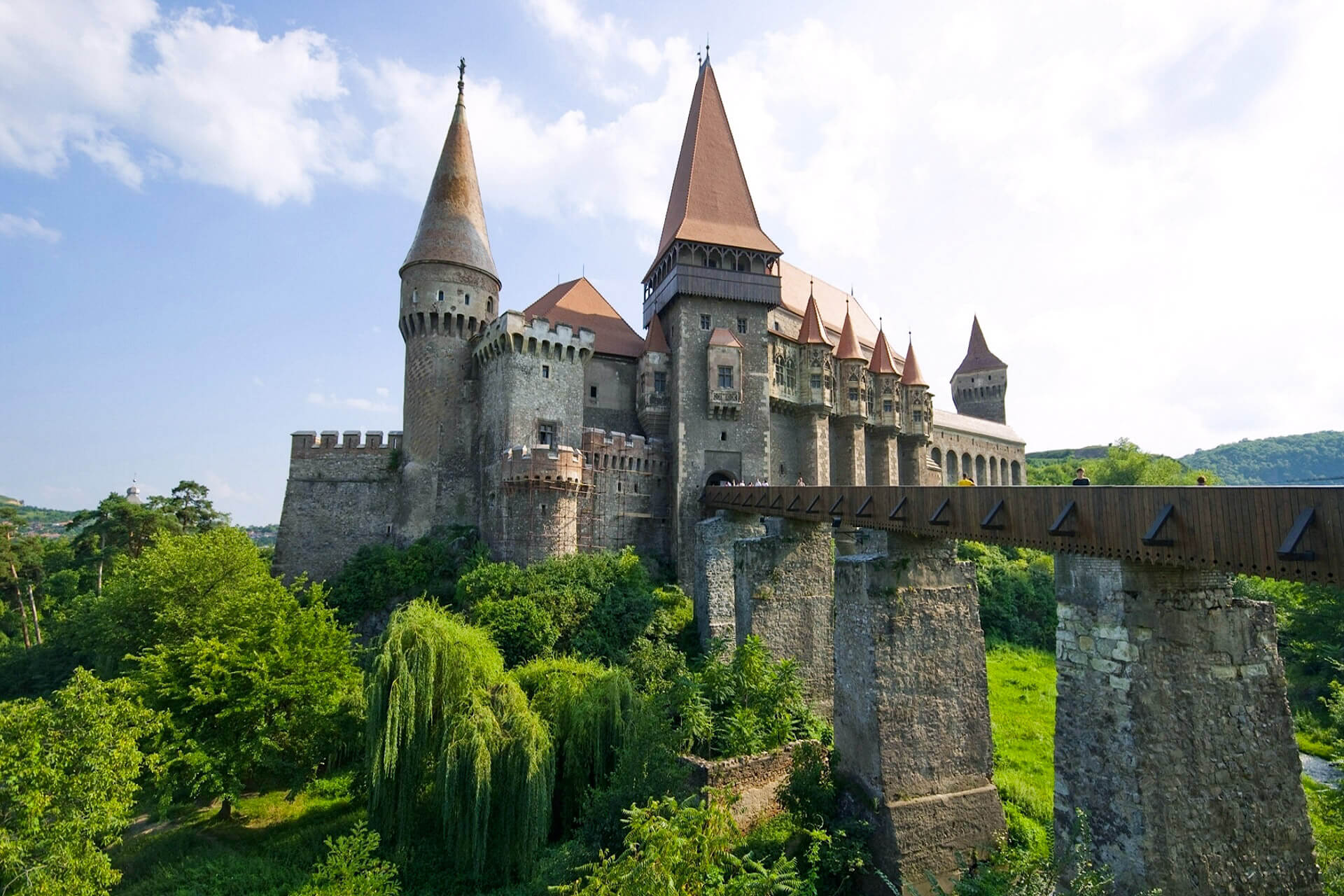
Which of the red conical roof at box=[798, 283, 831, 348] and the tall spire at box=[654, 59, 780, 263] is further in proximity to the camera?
the red conical roof at box=[798, 283, 831, 348]

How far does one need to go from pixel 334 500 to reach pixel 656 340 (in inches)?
565

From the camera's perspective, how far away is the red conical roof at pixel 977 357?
193 feet

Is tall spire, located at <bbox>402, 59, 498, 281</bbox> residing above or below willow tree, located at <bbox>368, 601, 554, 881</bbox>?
above

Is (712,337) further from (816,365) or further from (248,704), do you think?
(248,704)

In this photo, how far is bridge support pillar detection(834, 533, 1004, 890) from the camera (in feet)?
34.0

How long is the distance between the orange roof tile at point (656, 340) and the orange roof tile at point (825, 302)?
749 centimetres

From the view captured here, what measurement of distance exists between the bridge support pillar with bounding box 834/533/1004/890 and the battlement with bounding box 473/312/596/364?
16.5m

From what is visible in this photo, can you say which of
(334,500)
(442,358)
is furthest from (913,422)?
(334,500)

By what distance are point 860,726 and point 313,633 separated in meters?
12.6

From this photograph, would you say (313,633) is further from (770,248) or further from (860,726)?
(770,248)

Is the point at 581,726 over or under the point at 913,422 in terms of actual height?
under

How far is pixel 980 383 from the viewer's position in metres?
58.9

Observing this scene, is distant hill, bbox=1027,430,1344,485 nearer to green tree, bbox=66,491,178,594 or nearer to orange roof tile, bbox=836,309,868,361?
orange roof tile, bbox=836,309,868,361

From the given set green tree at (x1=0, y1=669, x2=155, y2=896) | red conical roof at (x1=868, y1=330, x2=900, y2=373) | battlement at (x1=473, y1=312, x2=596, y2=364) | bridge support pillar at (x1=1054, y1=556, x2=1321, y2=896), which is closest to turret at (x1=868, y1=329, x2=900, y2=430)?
red conical roof at (x1=868, y1=330, x2=900, y2=373)
